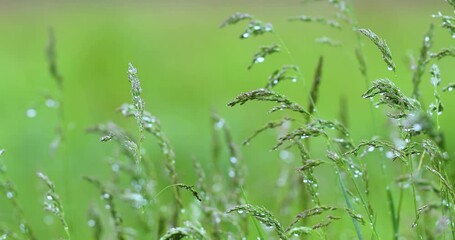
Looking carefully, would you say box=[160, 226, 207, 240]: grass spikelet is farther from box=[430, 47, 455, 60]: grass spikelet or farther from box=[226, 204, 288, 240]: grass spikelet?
box=[430, 47, 455, 60]: grass spikelet

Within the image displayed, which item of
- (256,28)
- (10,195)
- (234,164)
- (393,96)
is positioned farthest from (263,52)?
(10,195)

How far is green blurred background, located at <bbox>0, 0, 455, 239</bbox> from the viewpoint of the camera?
21.9ft

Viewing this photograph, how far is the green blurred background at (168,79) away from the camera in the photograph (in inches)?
263

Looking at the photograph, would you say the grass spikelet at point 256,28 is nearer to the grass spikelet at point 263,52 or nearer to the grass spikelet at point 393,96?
the grass spikelet at point 263,52

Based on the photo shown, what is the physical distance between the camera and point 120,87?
9719mm

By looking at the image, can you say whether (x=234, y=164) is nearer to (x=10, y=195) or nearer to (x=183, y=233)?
(x=10, y=195)

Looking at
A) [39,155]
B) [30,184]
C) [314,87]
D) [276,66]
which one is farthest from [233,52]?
[314,87]

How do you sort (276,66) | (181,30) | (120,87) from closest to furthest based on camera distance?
(120,87)
(276,66)
(181,30)

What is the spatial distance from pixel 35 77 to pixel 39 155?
2788mm

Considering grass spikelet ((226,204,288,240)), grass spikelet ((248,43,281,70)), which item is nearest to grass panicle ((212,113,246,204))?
grass spikelet ((248,43,281,70))

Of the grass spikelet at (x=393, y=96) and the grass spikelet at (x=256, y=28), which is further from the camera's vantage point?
the grass spikelet at (x=256, y=28)

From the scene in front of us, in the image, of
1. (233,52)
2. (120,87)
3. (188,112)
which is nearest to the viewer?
(188,112)

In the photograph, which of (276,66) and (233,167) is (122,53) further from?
(233,167)

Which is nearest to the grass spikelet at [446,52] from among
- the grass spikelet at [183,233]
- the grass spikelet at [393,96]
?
the grass spikelet at [393,96]
